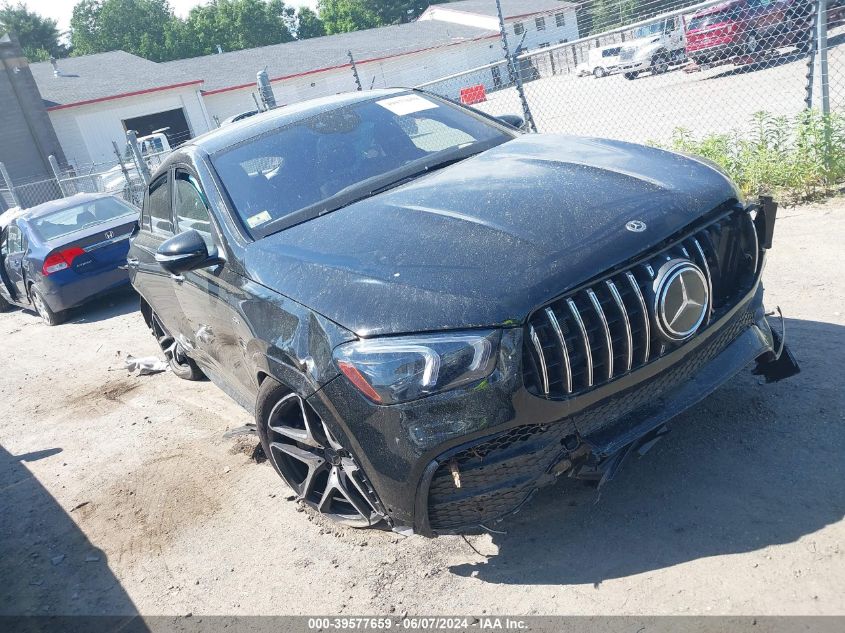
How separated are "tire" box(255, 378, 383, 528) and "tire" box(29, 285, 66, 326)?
7.26m

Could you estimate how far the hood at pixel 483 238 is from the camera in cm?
255

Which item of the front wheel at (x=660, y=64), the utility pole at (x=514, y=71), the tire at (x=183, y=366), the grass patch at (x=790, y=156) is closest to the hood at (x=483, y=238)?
the tire at (x=183, y=366)

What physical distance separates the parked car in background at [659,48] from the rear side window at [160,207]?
24.0 ft

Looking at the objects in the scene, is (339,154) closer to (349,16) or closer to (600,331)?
(600,331)

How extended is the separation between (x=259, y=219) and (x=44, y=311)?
745 centimetres

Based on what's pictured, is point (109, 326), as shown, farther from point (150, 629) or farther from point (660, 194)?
point (660, 194)

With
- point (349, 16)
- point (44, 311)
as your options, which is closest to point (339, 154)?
point (44, 311)

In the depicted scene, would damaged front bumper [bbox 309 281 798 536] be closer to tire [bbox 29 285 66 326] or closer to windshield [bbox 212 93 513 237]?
windshield [bbox 212 93 513 237]

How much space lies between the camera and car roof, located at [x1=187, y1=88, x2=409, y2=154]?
13.6ft

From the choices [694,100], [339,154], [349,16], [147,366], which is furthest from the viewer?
[349,16]

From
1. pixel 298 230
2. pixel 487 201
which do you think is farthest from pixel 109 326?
pixel 487 201

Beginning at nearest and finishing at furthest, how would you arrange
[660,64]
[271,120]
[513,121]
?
1. [271,120]
2. [513,121]
3. [660,64]

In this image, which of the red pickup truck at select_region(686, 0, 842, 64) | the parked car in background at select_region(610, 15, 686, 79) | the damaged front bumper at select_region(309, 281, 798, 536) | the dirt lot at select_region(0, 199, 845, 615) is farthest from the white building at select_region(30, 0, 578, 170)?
the damaged front bumper at select_region(309, 281, 798, 536)

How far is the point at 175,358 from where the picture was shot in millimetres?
6020
